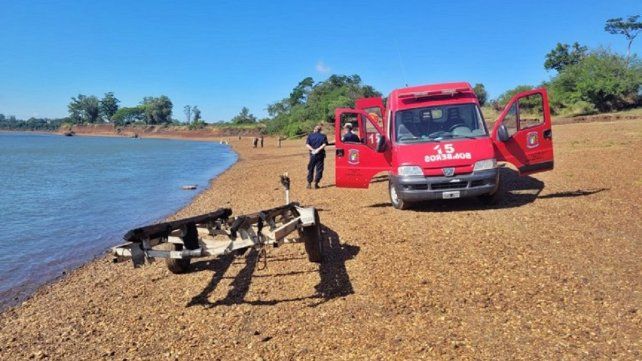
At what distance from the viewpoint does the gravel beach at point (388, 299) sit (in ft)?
13.8

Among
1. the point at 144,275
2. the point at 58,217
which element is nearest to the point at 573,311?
the point at 144,275

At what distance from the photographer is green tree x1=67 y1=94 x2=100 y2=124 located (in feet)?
595

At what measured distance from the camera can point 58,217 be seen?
14.1m

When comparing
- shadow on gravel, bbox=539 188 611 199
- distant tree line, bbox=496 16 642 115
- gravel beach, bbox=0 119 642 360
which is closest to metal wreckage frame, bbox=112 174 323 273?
gravel beach, bbox=0 119 642 360

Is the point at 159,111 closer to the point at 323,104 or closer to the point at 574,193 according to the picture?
the point at 323,104

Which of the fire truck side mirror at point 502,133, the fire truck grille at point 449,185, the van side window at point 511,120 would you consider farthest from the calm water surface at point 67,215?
the van side window at point 511,120

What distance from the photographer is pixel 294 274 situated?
251 inches

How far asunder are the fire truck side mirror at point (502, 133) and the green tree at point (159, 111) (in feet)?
538

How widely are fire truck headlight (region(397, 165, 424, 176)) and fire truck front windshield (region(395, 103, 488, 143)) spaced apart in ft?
2.52

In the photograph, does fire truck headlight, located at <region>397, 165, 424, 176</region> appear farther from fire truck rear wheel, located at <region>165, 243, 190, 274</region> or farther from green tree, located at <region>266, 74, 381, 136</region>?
green tree, located at <region>266, 74, 381, 136</region>

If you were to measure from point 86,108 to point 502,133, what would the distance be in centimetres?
19749

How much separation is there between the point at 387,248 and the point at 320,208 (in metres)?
4.10

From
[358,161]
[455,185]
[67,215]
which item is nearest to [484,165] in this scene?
[455,185]

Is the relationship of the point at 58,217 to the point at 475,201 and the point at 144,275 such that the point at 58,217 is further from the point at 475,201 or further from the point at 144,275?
the point at 475,201
